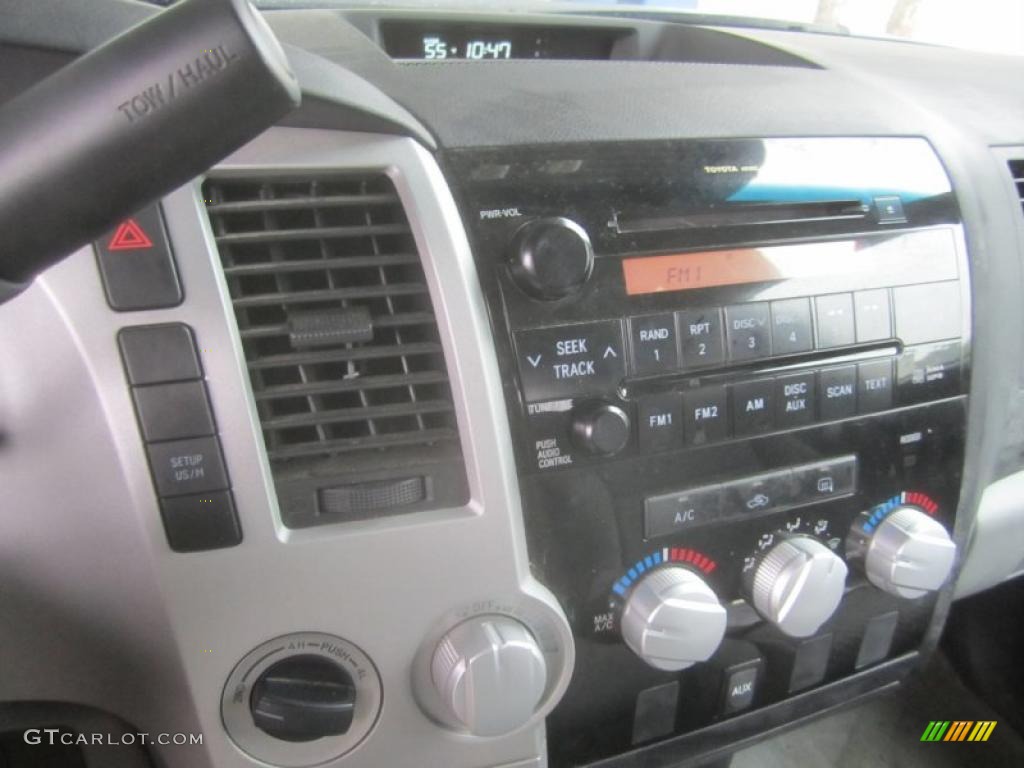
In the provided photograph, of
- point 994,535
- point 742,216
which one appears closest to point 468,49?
point 742,216

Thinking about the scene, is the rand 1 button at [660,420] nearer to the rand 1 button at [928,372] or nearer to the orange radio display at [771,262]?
the orange radio display at [771,262]

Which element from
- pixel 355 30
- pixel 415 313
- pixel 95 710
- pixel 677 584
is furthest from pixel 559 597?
pixel 355 30

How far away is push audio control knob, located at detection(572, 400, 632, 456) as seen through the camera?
0.55 meters

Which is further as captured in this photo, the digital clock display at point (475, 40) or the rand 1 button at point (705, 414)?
the digital clock display at point (475, 40)

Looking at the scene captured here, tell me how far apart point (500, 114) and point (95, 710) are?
0.50 m

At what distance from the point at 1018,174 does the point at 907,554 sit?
1.29 ft

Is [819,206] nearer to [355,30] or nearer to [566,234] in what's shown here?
[566,234]

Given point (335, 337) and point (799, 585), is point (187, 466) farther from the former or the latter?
point (799, 585)

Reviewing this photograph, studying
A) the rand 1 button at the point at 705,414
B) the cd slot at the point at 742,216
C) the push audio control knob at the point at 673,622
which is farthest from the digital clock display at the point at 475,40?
the push audio control knob at the point at 673,622

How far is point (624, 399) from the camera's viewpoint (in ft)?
1.86

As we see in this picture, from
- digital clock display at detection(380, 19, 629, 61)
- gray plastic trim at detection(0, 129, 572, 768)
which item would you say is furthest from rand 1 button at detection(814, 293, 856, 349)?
digital clock display at detection(380, 19, 629, 61)

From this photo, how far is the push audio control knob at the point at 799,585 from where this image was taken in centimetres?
60

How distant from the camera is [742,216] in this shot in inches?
24.0

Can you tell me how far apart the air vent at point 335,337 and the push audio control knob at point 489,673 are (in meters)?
0.09
